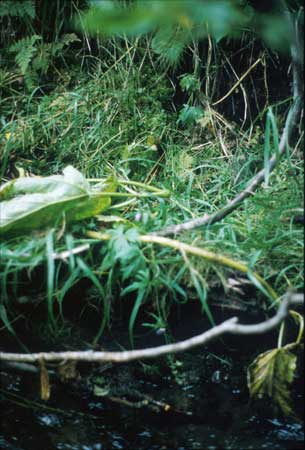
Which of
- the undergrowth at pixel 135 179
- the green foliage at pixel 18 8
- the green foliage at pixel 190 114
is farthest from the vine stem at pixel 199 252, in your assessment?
the green foliage at pixel 18 8

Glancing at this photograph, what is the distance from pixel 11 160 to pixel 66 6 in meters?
1.19

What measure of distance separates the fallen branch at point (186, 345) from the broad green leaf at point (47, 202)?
0.53 m

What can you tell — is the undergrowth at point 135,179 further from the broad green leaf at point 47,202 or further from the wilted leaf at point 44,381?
the wilted leaf at point 44,381

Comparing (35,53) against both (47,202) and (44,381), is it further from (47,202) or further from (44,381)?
(44,381)

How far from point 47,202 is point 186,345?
85cm

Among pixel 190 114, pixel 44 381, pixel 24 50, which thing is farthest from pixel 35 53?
pixel 44 381

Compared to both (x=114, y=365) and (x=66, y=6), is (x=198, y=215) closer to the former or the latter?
(x=114, y=365)

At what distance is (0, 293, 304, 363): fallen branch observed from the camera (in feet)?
4.64

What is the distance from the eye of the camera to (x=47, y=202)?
2018 mm

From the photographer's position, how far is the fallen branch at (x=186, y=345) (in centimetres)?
141

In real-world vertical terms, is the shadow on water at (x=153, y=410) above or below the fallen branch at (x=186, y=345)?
below

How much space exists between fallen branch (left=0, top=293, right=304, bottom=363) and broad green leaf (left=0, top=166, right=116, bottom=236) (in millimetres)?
533

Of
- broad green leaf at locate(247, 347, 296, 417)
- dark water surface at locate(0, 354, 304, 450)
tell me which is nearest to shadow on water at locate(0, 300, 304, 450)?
dark water surface at locate(0, 354, 304, 450)

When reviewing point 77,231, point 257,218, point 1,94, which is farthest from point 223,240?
point 1,94
